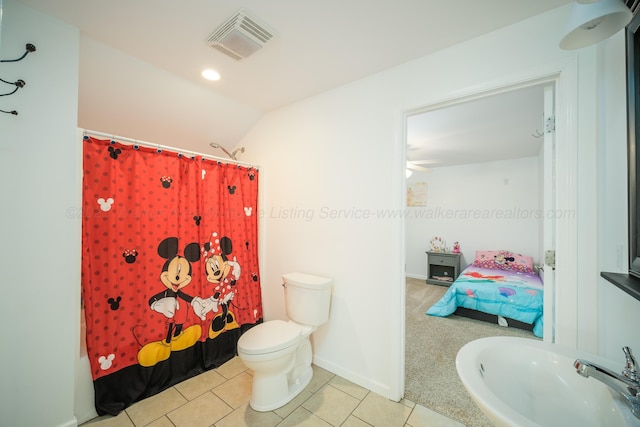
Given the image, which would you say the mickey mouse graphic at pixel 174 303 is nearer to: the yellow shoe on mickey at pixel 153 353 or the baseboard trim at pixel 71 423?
the yellow shoe on mickey at pixel 153 353

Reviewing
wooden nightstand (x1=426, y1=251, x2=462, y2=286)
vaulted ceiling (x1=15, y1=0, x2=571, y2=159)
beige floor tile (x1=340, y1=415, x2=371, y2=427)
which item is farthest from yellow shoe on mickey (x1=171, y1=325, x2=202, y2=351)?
wooden nightstand (x1=426, y1=251, x2=462, y2=286)

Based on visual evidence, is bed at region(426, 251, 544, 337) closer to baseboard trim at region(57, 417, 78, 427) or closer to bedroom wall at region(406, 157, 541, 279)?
bedroom wall at region(406, 157, 541, 279)

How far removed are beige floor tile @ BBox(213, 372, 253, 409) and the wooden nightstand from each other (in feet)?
12.3

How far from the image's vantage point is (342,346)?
1.98m

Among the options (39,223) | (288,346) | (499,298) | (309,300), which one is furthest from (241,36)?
(499,298)

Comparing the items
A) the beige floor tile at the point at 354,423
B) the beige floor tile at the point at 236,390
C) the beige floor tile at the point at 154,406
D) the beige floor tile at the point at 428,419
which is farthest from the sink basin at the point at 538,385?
the beige floor tile at the point at 154,406

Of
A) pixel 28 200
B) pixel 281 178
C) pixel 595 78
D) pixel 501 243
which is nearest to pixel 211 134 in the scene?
pixel 281 178

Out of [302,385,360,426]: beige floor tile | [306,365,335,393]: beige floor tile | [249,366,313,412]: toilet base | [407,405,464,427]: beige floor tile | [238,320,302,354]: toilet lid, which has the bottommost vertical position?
[306,365,335,393]: beige floor tile

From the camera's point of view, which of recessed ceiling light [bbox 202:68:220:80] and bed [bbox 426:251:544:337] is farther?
bed [bbox 426:251:544:337]

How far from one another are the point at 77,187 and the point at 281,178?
4.75ft

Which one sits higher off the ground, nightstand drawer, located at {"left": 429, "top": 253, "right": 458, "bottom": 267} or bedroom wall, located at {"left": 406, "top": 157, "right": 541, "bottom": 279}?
bedroom wall, located at {"left": 406, "top": 157, "right": 541, "bottom": 279}

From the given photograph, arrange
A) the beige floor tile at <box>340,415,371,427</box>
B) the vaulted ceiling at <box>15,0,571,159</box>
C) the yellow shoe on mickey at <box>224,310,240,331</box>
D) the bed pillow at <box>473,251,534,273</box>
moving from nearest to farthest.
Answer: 1. the vaulted ceiling at <box>15,0,571,159</box>
2. the beige floor tile at <box>340,415,371,427</box>
3. the yellow shoe on mickey at <box>224,310,240,331</box>
4. the bed pillow at <box>473,251,534,273</box>

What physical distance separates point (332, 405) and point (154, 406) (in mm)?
1189

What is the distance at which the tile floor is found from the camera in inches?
59.8
